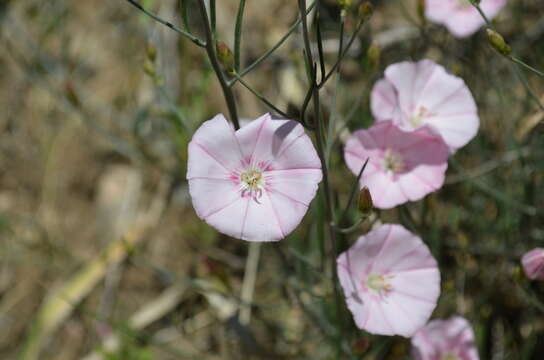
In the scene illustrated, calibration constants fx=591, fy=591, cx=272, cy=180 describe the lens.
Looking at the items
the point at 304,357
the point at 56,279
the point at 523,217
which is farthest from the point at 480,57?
the point at 56,279

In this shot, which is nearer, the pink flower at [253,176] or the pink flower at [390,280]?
the pink flower at [253,176]

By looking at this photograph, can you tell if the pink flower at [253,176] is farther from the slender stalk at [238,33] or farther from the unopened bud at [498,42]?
the unopened bud at [498,42]

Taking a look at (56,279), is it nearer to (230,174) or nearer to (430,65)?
(230,174)

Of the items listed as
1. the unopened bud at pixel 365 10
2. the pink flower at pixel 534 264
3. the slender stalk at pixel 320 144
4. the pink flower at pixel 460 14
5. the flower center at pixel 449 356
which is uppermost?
the pink flower at pixel 460 14

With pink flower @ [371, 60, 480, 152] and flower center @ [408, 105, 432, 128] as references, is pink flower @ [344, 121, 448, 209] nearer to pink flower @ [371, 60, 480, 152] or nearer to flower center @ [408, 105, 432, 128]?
pink flower @ [371, 60, 480, 152]

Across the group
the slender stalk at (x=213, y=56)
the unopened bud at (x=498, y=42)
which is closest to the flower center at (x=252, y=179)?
the slender stalk at (x=213, y=56)

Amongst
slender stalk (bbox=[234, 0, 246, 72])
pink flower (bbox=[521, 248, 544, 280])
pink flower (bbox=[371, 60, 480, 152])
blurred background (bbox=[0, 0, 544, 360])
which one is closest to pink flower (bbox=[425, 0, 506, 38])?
blurred background (bbox=[0, 0, 544, 360])
